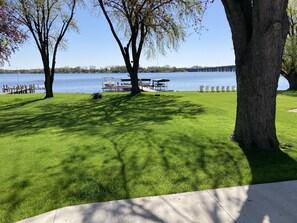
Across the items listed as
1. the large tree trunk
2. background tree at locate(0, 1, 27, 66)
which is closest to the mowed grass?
the large tree trunk

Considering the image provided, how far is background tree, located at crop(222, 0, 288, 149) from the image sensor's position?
530 centimetres

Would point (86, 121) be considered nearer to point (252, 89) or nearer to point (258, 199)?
point (252, 89)

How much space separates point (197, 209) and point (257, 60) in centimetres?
329

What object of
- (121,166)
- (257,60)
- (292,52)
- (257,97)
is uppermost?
(292,52)

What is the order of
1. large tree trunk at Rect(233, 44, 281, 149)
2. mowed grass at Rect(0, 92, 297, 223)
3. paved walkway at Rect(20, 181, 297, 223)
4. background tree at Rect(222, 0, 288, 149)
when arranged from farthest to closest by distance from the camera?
large tree trunk at Rect(233, 44, 281, 149), background tree at Rect(222, 0, 288, 149), mowed grass at Rect(0, 92, 297, 223), paved walkway at Rect(20, 181, 297, 223)

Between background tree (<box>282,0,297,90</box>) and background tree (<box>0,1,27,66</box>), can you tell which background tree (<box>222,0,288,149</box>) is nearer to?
background tree (<box>0,1,27,66</box>)

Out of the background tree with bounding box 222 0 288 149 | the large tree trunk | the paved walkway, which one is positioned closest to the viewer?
the paved walkway

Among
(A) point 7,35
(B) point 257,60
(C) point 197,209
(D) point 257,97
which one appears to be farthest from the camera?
(A) point 7,35

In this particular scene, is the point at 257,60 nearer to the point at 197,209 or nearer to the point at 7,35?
the point at 197,209

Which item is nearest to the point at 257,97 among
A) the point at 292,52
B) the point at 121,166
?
the point at 121,166

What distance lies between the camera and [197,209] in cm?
347

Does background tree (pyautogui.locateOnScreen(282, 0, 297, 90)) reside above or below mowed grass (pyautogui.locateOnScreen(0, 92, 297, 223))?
above

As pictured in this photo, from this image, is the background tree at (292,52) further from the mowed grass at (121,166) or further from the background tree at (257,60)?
the background tree at (257,60)

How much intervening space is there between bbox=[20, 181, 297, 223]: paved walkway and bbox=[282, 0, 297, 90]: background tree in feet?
110
